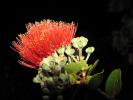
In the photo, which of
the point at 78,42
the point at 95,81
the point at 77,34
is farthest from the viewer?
the point at 77,34

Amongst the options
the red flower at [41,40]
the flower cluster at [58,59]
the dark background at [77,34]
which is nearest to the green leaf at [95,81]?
the flower cluster at [58,59]

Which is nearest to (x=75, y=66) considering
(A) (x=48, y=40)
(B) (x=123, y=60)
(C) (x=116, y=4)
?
(A) (x=48, y=40)

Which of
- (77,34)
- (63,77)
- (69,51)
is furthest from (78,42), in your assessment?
(77,34)

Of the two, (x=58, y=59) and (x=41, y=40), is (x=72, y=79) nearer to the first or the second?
(x=58, y=59)

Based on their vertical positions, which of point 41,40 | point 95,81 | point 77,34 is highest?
point 77,34

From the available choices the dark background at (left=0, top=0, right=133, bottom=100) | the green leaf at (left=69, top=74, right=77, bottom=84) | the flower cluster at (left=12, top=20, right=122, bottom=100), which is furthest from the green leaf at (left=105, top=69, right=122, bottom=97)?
the dark background at (left=0, top=0, right=133, bottom=100)

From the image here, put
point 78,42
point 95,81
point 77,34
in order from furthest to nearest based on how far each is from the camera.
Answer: point 77,34, point 78,42, point 95,81

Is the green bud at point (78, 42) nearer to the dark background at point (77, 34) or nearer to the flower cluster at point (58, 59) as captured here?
Answer: the flower cluster at point (58, 59)
